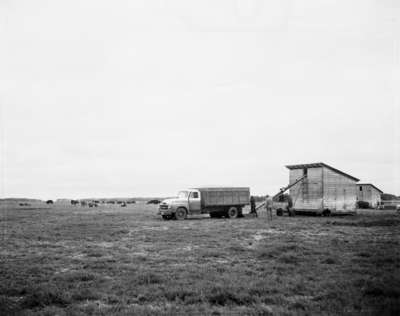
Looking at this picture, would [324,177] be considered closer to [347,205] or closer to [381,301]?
[347,205]

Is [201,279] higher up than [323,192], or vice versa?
[323,192]

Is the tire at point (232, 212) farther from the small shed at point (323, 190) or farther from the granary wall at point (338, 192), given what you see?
the granary wall at point (338, 192)

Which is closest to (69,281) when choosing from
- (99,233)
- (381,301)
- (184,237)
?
(381,301)

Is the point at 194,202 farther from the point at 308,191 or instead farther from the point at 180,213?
the point at 308,191

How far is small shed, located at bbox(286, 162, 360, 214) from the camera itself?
31.3 meters

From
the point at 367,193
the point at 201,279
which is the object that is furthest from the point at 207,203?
the point at 367,193

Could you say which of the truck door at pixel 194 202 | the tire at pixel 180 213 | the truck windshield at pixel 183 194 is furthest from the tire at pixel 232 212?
the tire at pixel 180 213

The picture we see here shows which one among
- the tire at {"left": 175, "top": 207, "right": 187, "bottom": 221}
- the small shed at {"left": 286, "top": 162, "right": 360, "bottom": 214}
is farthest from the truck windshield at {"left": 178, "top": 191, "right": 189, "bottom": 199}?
the small shed at {"left": 286, "top": 162, "right": 360, "bottom": 214}

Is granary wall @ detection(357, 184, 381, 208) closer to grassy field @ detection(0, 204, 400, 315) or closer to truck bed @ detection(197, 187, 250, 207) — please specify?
truck bed @ detection(197, 187, 250, 207)

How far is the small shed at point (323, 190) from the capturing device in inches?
1232

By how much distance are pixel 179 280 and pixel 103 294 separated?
5.56ft

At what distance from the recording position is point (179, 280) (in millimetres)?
7676

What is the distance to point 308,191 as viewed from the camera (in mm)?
32156

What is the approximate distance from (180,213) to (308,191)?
12510mm
